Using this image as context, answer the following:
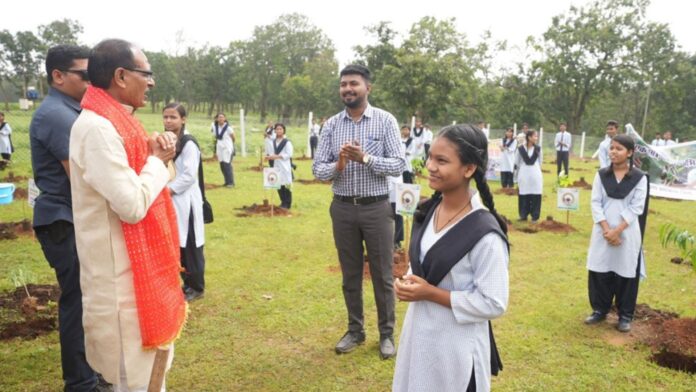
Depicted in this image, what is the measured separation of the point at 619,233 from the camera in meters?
4.38

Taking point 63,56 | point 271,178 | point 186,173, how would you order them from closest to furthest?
point 63,56
point 186,173
point 271,178

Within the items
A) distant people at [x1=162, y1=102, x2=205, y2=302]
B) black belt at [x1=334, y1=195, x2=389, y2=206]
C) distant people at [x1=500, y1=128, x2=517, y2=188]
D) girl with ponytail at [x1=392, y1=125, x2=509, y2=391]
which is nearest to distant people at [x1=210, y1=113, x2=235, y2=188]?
distant people at [x1=500, y1=128, x2=517, y2=188]

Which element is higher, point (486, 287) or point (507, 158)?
point (486, 287)

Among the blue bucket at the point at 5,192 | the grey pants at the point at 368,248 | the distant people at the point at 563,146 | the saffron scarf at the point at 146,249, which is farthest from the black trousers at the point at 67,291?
the distant people at the point at 563,146

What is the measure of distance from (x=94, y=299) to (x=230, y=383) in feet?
5.61

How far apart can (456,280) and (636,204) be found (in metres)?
3.19

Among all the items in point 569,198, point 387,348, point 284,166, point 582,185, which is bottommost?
point 387,348

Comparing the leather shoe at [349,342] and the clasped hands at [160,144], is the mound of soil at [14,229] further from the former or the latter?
the clasped hands at [160,144]

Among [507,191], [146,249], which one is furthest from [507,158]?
[146,249]

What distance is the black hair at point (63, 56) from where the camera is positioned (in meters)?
2.86

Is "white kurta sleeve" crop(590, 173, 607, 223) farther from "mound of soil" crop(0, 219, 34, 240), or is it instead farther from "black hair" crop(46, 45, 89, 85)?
"mound of soil" crop(0, 219, 34, 240)

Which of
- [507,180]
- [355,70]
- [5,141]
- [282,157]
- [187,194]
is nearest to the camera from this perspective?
[355,70]

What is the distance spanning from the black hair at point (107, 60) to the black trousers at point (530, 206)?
8.85 metres

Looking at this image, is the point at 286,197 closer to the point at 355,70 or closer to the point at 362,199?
the point at 362,199
